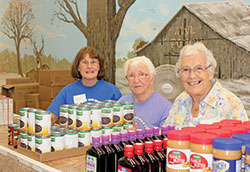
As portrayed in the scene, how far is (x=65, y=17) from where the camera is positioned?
6.67 m

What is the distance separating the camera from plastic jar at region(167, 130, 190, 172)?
3.94 feet

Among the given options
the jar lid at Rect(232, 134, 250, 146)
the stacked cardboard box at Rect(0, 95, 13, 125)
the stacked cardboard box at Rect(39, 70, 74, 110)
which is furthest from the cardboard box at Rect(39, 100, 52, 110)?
the jar lid at Rect(232, 134, 250, 146)

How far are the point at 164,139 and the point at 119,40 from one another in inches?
151

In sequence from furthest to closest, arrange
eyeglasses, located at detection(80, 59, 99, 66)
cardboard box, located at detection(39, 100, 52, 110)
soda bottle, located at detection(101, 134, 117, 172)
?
cardboard box, located at detection(39, 100, 52, 110)
eyeglasses, located at detection(80, 59, 99, 66)
soda bottle, located at detection(101, 134, 117, 172)

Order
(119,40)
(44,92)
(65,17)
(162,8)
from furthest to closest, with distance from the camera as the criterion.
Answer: (65,17) < (44,92) < (119,40) < (162,8)

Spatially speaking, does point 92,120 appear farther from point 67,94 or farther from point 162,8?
point 162,8

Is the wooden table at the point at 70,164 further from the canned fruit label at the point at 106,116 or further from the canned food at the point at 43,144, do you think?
the canned fruit label at the point at 106,116

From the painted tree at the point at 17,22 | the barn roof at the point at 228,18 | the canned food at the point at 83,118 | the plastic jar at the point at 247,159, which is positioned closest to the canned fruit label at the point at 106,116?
the canned food at the point at 83,118

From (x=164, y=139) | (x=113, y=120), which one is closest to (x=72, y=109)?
(x=113, y=120)

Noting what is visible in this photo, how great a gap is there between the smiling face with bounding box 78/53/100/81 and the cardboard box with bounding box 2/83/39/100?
366 cm

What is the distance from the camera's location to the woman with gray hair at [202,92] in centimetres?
222

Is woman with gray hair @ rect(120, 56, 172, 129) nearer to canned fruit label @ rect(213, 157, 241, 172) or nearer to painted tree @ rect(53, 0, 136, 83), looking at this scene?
canned fruit label @ rect(213, 157, 241, 172)

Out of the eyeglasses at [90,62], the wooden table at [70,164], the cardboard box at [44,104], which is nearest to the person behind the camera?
the wooden table at [70,164]

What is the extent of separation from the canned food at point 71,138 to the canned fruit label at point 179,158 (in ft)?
3.18
